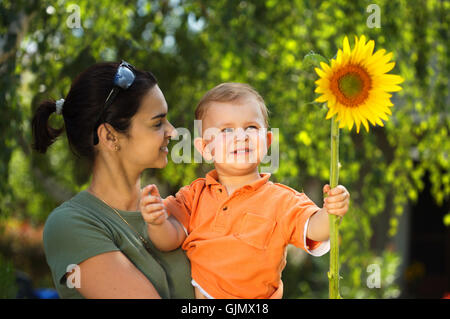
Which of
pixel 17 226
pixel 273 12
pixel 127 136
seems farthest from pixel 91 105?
pixel 17 226

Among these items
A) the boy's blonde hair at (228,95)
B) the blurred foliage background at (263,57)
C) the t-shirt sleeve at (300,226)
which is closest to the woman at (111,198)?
the boy's blonde hair at (228,95)

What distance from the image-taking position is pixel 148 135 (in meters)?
1.55

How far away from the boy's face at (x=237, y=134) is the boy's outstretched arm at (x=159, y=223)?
238 millimetres

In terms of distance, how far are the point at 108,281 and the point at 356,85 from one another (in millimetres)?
759

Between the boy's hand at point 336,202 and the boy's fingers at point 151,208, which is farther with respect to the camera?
the boy's fingers at point 151,208

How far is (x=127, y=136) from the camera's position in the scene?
155 cm

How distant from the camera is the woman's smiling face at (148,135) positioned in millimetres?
1551

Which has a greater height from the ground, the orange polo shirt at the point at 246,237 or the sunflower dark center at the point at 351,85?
the sunflower dark center at the point at 351,85

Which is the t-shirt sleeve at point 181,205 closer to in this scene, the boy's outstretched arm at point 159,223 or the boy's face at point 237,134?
the boy's outstretched arm at point 159,223

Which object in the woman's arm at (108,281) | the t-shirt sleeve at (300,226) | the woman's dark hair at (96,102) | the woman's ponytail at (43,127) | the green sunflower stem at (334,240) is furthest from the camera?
the woman's ponytail at (43,127)

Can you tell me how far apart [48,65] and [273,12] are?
163 cm

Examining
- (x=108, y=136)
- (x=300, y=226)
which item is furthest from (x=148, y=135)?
(x=300, y=226)

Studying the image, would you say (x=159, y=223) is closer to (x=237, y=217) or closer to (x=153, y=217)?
(x=153, y=217)

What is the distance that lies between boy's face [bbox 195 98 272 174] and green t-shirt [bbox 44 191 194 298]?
317mm
